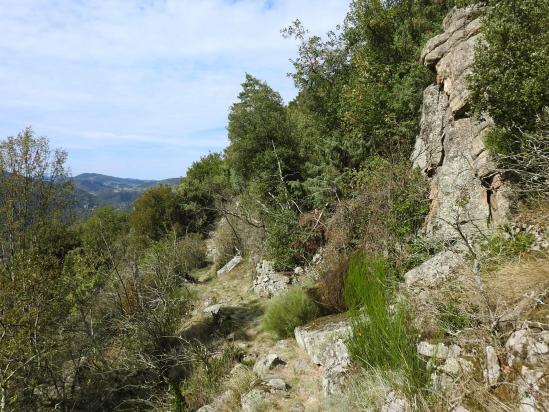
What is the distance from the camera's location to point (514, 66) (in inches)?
229

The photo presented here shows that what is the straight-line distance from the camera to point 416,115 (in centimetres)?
1112

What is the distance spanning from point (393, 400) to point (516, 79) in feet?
17.3

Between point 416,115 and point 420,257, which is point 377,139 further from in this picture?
point 420,257

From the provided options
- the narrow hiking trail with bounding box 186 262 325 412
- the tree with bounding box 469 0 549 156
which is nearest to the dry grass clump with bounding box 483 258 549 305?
the tree with bounding box 469 0 549 156

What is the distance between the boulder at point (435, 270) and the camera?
4.69m

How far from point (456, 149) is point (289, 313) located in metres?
5.06

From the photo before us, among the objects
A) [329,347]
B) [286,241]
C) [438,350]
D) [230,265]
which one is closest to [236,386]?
[329,347]

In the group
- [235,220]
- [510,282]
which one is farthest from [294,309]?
[235,220]

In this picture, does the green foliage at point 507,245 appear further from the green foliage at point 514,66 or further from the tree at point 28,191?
the tree at point 28,191

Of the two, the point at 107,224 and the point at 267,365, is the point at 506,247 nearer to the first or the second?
the point at 267,365

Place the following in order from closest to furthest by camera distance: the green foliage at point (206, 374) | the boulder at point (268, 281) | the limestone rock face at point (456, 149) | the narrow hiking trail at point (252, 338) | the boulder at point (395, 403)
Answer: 1. the boulder at point (395, 403)
2. the narrow hiking trail at point (252, 338)
3. the limestone rock face at point (456, 149)
4. the green foliage at point (206, 374)
5. the boulder at point (268, 281)

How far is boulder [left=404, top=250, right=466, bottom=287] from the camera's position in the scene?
469 cm

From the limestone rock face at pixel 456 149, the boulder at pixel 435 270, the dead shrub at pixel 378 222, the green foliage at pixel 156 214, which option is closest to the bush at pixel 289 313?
the dead shrub at pixel 378 222

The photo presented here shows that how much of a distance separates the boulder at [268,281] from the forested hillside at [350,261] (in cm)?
8
